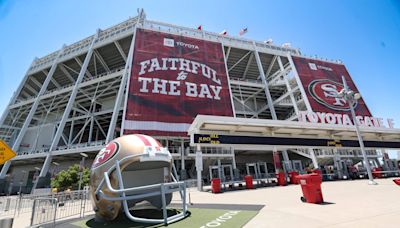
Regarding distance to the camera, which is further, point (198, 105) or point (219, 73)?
point (219, 73)

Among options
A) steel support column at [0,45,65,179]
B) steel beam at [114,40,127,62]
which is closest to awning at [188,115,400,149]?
steel beam at [114,40,127,62]

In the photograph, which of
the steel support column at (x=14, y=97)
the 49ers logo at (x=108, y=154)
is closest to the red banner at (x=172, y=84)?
the 49ers logo at (x=108, y=154)

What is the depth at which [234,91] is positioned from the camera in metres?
38.7

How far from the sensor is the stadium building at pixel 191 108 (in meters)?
19.3

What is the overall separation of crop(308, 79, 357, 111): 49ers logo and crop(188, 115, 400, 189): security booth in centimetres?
920

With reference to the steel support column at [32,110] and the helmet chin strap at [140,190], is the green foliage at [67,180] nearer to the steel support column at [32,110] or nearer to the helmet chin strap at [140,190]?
the helmet chin strap at [140,190]

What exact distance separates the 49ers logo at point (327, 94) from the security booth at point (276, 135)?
30.2 ft

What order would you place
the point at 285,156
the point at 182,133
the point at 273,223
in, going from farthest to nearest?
the point at 285,156
the point at 182,133
the point at 273,223

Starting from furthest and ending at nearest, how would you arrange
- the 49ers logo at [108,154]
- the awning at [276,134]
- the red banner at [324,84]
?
the red banner at [324,84] < the awning at [276,134] < the 49ers logo at [108,154]

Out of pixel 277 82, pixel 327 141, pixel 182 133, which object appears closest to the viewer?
pixel 327 141

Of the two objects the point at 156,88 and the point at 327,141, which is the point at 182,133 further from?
the point at 327,141

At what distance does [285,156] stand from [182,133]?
1615 cm

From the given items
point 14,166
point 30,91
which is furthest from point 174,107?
point 30,91

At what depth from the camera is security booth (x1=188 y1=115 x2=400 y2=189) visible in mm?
15281
